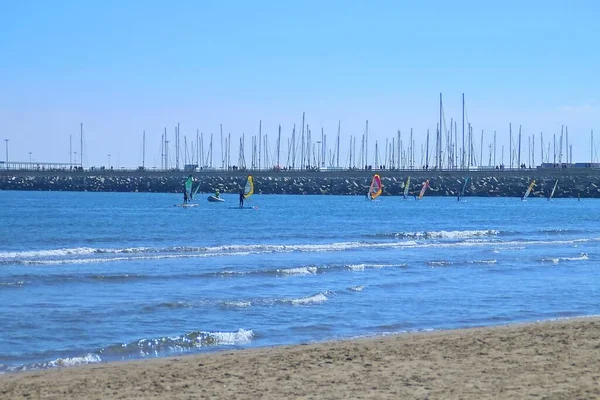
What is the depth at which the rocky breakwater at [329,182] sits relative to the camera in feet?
382

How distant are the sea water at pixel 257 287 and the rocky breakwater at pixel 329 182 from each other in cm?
7319

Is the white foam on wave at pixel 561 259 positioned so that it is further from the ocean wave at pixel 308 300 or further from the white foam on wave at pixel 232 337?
the white foam on wave at pixel 232 337

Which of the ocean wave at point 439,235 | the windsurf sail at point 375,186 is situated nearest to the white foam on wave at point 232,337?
the ocean wave at point 439,235

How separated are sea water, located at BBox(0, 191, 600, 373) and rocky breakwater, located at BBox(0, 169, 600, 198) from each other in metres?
73.2

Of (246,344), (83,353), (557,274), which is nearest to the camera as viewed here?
(83,353)

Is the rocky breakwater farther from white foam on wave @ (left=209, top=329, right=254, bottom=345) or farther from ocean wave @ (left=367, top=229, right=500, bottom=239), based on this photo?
white foam on wave @ (left=209, top=329, right=254, bottom=345)

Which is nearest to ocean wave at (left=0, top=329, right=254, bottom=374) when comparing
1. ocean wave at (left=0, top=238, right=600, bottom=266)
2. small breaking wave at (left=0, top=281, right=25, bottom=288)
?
small breaking wave at (left=0, top=281, right=25, bottom=288)

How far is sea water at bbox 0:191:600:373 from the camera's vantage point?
50.4 ft

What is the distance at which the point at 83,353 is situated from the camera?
545 inches

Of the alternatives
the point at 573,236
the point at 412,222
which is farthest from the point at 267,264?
the point at 412,222

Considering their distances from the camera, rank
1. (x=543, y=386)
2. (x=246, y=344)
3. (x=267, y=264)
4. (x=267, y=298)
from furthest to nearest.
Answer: (x=267, y=264), (x=267, y=298), (x=246, y=344), (x=543, y=386)

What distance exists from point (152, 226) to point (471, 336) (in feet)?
125

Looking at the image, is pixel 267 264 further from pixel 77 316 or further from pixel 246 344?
pixel 246 344

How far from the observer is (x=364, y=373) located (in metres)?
11.3
